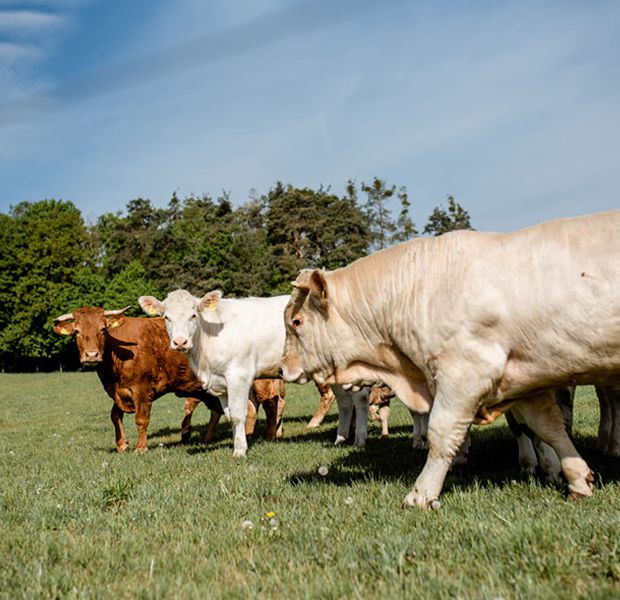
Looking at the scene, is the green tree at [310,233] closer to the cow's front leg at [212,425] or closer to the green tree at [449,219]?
the green tree at [449,219]

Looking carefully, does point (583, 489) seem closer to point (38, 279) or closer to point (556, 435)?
point (556, 435)

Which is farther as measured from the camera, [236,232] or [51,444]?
[236,232]

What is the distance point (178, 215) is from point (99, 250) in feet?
35.5

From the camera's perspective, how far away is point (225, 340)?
1076cm

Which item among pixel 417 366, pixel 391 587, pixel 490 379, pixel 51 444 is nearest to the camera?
pixel 391 587

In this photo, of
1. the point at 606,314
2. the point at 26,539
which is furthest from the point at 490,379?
the point at 26,539

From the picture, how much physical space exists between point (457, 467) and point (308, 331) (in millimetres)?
2504

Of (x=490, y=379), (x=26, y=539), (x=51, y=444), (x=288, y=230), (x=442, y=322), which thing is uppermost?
(x=288, y=230)

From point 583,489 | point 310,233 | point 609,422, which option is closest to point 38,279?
point 310,233

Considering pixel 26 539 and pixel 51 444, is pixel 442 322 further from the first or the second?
pixel 51 444

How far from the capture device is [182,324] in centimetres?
1027

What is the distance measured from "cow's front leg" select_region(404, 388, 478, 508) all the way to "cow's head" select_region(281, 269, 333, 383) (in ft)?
5.48

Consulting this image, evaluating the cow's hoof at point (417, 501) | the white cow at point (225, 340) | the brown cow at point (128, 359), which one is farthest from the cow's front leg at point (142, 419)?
the cow's hoof at point (417, 501)

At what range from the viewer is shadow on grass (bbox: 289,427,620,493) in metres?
6.48
